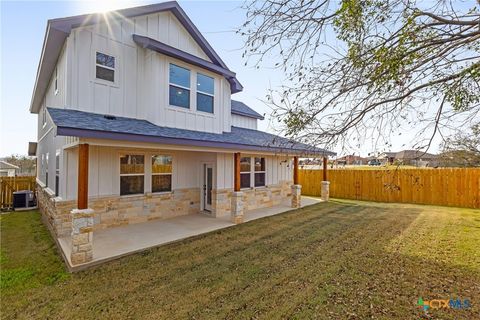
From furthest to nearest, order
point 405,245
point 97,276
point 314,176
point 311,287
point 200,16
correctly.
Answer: point 314,176, point 405,245, point 200,16, point 97,276, point 311,287

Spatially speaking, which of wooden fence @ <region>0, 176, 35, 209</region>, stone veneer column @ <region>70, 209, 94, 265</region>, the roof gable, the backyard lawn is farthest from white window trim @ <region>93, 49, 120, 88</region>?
wooden fence @ <region>0, 176, 35, 209</region>

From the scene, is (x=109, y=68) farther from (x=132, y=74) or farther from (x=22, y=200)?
(x=22, y=200)

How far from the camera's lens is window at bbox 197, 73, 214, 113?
9523 millimetres

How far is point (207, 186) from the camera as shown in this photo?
396 inches

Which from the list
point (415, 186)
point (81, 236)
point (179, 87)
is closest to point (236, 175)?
point (179, 87)

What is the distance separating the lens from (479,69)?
2.84 metres

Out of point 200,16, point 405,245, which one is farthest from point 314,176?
point 200,16

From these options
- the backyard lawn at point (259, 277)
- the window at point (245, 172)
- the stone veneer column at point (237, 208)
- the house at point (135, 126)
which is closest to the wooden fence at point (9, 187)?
the house at point (135, 126)

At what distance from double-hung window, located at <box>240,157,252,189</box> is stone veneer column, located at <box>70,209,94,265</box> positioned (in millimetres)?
6678

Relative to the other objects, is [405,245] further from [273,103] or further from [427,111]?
[273,103]

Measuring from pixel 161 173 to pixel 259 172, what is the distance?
4.94m

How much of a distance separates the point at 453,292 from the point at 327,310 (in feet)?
8.16

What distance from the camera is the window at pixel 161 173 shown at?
8.77 meters

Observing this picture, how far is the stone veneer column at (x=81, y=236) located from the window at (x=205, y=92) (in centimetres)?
569
